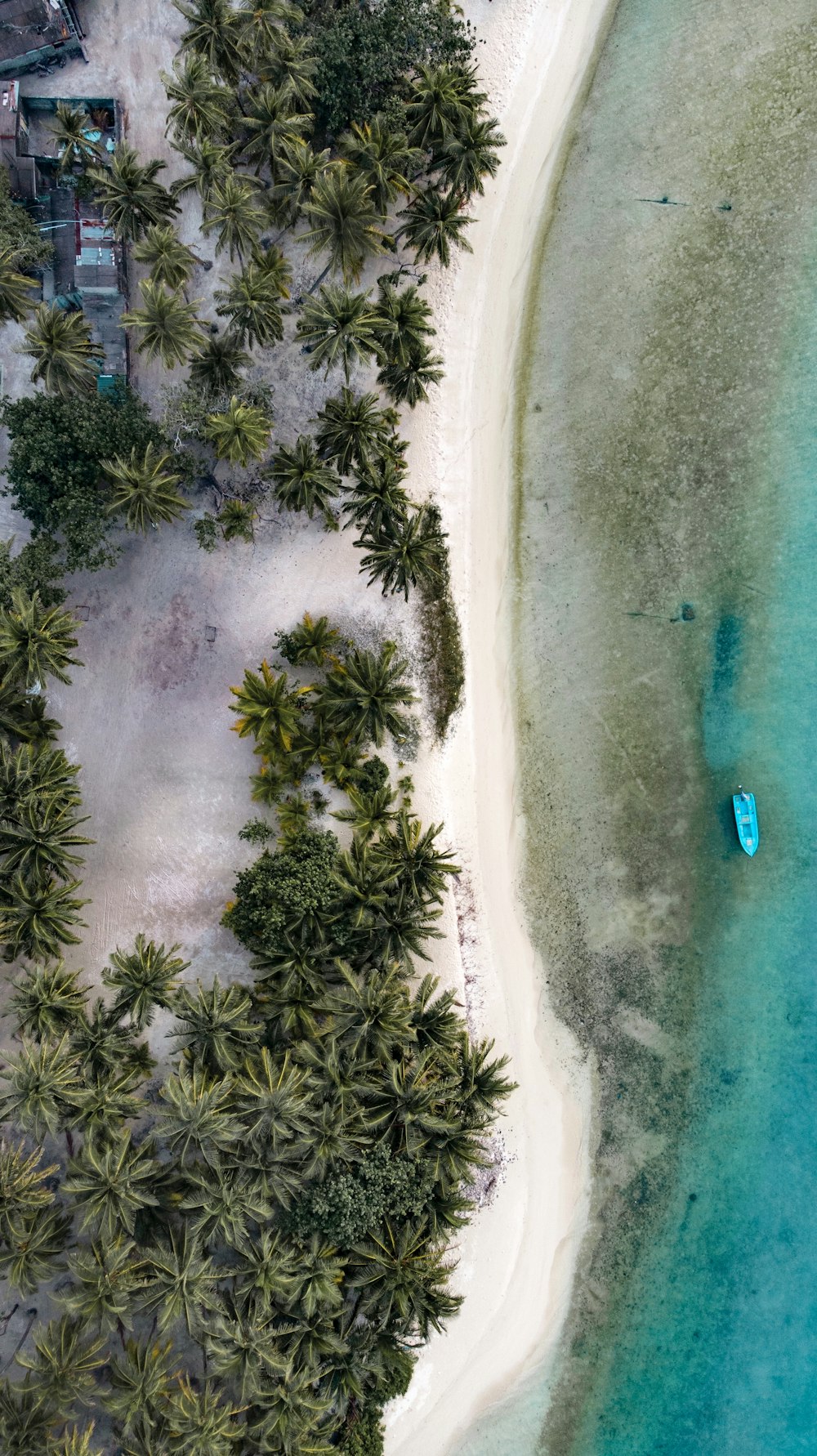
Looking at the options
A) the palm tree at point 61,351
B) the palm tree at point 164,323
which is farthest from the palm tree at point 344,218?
the palm tree at point 61,351

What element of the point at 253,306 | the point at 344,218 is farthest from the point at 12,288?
the point at 344,218

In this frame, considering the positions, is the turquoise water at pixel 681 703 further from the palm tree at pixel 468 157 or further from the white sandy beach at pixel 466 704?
the palm tree at pixel 468 157

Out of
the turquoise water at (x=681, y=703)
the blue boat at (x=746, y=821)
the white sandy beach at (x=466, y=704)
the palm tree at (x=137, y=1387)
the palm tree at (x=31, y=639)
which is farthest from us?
the blue boat at (x=746, y=821)

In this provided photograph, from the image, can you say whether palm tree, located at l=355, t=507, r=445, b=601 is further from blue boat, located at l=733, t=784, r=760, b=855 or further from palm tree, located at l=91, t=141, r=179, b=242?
blue boat, located at l=733, t=784, r=760, b=855

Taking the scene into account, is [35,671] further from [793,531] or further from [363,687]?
[793,531]

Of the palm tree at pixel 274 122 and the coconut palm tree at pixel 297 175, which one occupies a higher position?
the palm tree at pixel 274 122
